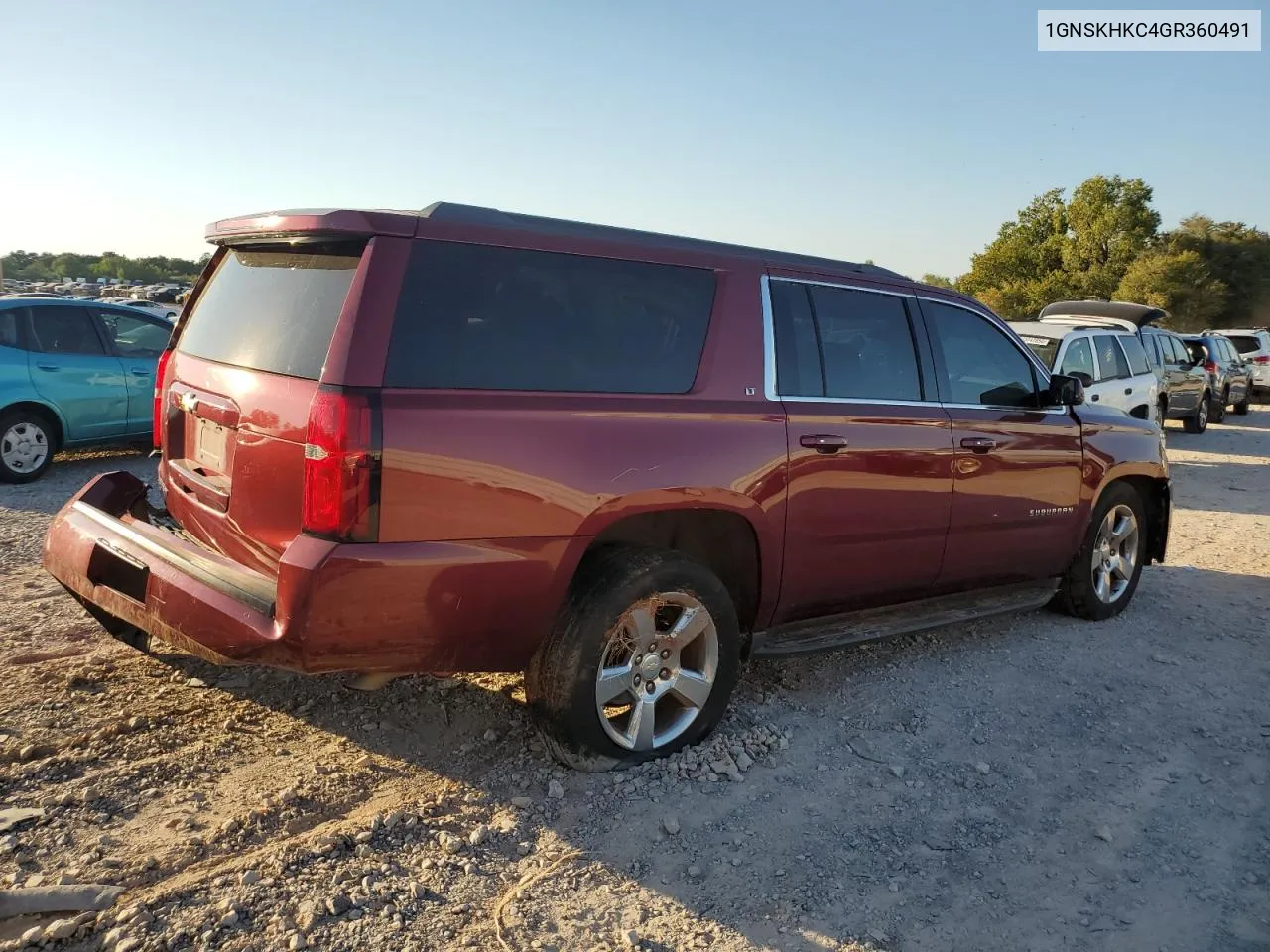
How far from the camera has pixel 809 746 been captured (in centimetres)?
390

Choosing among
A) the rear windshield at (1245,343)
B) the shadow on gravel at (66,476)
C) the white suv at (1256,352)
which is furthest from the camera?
the rear windshield at (1245,343)

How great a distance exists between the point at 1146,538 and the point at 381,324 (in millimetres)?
5035

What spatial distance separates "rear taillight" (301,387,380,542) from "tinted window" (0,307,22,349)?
7204 millimetres

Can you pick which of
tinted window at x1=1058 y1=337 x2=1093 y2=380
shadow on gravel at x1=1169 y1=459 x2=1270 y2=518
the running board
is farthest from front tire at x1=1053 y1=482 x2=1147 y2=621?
shadow on gravel at x1=1169 y1=459 x2=1270 y2=518

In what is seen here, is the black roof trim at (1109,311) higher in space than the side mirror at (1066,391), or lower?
higher

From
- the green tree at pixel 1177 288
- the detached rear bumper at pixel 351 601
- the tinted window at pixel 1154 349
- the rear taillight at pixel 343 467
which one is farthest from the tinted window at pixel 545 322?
the green tree at pixel 1177 288

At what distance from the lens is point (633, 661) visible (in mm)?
3559

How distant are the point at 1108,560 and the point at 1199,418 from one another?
12.8 meters

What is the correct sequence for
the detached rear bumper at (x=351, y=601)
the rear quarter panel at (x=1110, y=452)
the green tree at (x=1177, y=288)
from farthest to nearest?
the green tree at (x=1177, y=288)
the rear quarter panel at (x=1110, y=452)
the detached rear bumper at (x=351, y=601)

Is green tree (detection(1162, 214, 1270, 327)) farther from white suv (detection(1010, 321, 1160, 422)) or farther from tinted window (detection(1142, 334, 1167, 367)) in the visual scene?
white suv (detection(1010, 321, 1160, 422))

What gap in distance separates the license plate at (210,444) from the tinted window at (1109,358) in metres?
9.61

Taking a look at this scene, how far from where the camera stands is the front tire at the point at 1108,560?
558 cm

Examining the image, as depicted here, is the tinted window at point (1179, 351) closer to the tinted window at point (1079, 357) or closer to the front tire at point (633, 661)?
the tinted window at point (1079, 357)

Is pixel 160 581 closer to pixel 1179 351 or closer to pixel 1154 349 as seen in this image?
pixel 1154 349
